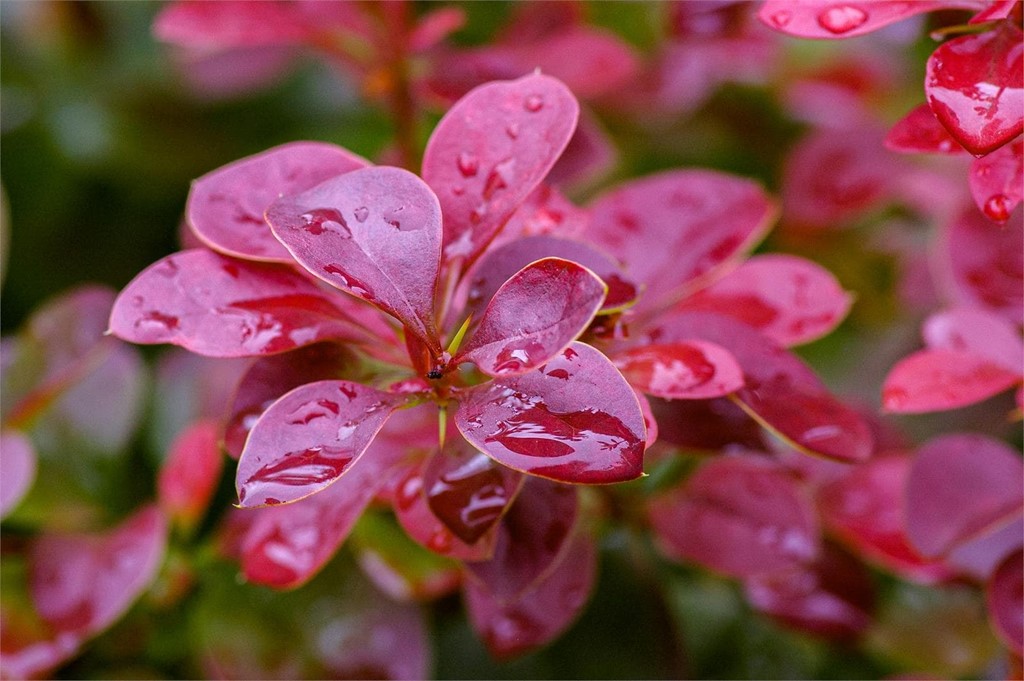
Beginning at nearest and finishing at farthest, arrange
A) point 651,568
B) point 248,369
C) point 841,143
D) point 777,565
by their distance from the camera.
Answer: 1. point 248,369
2. point 777,565
3. point 651,568
4. point 841,143

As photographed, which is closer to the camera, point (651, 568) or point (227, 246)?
point (227, 246)

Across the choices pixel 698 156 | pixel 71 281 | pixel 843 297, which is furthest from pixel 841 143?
pixel 71 281

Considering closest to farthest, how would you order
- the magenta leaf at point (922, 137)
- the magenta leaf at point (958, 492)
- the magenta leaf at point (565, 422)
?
the magenta leaf at point (565, 422) → the magenta leaf at point (922, 137) → the magenta leaf at point (958, 492)

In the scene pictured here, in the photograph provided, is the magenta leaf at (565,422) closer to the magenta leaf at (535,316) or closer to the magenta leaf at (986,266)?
the magenta leaf at (535,316)

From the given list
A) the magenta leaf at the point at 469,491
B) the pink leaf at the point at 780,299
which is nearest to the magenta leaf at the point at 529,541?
the magenta leaf at the point at 469,491

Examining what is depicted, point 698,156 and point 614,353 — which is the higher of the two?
point 614,353

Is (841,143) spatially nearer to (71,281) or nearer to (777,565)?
(777,565)
